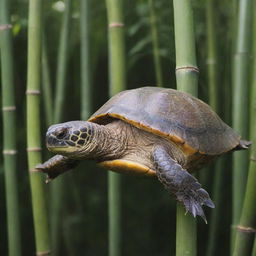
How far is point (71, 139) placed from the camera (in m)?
0.86

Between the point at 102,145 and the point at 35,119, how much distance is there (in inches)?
11.7

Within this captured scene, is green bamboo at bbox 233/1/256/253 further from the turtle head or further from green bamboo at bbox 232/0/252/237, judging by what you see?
the turtle head

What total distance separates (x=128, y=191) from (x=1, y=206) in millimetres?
823

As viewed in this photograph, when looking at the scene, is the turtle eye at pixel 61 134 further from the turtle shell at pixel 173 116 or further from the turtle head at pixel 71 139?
the turtle shell at pixel 173 116

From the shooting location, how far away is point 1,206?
2.34 meters

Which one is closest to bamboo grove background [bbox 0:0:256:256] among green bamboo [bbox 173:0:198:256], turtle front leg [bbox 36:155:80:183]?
green bamboo [bbox 173:0:198:256]

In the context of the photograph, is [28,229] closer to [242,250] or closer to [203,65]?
[203,65]

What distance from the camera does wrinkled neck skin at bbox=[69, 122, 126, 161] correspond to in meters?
0.89

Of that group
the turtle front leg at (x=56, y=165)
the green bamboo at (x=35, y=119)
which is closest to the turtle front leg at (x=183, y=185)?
the turtle front leg at (x=56, y=165)

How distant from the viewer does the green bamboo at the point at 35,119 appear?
108 centimetres

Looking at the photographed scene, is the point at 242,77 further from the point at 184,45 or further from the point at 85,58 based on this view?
the point at 85,58

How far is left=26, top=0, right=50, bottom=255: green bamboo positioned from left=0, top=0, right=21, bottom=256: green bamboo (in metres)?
0.10

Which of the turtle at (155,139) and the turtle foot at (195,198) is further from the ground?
the turtle at (155,139)

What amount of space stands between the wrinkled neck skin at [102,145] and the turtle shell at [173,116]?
45mm
